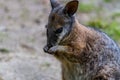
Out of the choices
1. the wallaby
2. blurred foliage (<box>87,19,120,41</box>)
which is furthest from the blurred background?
the wallaby

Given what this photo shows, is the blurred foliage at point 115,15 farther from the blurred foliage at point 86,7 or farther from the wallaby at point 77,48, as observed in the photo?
the wallaby at point 77,48

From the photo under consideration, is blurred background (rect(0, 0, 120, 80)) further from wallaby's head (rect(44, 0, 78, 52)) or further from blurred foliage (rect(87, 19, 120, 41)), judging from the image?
wallaby's head (rect(44, 0, 78, 52))

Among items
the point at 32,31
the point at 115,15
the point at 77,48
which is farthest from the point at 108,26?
the point at 77,48

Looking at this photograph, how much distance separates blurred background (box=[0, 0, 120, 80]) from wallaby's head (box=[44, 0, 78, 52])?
81.4 inches

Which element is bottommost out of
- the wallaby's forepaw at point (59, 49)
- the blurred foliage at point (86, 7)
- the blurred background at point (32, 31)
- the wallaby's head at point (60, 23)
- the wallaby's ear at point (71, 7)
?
the wallaby's forepaw at point (59, 49)

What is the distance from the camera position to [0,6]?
48.5ft

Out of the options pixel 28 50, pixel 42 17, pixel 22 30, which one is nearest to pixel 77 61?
pixel 28 50

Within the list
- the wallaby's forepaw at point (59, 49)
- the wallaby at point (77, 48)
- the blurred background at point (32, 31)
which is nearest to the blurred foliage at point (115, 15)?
the blurred background at point (32, 31)

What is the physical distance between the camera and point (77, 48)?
27.9 feet

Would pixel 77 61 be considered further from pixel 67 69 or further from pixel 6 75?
pixel 6 75

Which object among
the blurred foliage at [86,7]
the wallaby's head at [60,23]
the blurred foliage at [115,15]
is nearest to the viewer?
the wallaby's head at [60,23]

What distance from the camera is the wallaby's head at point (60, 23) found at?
8.22m

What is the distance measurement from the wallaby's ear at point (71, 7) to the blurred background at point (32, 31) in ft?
7.19

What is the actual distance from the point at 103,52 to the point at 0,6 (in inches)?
258
